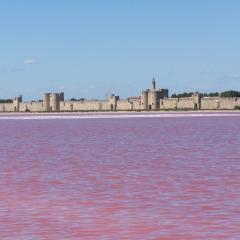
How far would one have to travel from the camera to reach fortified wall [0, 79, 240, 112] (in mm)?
113625

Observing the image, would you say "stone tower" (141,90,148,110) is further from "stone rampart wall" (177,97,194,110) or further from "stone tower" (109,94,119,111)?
"stone tower" (109,94,119,111)

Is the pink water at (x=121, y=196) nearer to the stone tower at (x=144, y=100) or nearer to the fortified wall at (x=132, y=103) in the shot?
the fortified wall at (x=132, y=103)

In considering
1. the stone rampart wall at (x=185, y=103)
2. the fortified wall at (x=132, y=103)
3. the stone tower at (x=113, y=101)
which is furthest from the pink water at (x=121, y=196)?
the stone tower at (x=113, y=101)

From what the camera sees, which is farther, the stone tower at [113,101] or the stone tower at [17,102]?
the stone tower at [17,102]

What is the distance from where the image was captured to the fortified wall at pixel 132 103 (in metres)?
114

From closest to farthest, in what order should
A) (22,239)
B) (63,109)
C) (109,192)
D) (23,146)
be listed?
(22,239) → (109,192) → (23,146) → (63,109)

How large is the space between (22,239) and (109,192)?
492cm

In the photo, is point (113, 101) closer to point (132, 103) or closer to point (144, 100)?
point (132, 103)

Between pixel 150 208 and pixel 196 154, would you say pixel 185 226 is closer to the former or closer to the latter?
pixel 150 208

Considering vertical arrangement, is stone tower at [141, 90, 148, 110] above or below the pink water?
above

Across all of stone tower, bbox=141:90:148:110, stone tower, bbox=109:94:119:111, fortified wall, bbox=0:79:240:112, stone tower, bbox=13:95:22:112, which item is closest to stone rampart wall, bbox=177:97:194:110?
fortified wall, bbox=0:79:240:112

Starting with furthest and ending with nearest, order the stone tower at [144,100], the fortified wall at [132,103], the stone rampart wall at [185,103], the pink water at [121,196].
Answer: the stone tower at [144,100], the stone rampart wall at [185,103], the fortified wall at [132,103], the pink water at [121,196]

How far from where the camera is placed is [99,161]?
2298 cm

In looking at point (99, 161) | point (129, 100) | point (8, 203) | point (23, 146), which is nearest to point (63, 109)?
point (129, 100)
